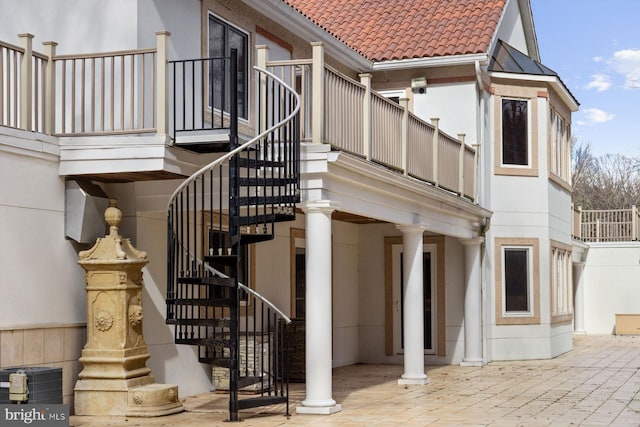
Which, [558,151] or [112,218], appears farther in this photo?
[558,151]

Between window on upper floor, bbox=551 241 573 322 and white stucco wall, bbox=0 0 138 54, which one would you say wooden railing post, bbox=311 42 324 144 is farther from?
window on upper floor, bbox=551 241 573 322

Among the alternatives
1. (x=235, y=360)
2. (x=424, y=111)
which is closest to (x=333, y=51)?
(x=424, y=111)

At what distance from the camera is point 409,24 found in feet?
69.7

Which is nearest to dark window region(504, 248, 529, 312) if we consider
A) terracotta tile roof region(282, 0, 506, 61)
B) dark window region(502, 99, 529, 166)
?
dark window region(502, 99, 529, 166)

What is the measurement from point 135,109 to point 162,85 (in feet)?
4.15

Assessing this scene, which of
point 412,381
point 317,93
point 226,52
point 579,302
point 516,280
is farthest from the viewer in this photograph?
point 579,302

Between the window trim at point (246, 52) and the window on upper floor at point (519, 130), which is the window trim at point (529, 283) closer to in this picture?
the window on upper floor at point (519, 130)

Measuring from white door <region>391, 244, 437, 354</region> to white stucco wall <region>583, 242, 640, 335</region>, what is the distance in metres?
13.3

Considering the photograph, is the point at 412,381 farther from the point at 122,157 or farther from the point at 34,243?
the point at 34,243

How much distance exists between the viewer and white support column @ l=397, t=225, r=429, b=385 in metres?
15.2

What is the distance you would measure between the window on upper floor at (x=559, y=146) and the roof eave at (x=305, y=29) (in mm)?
4571

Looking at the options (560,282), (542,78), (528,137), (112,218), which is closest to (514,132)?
(528,137)

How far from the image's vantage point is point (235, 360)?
1085 cm

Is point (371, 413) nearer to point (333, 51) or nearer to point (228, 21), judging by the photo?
point (228, 21)
